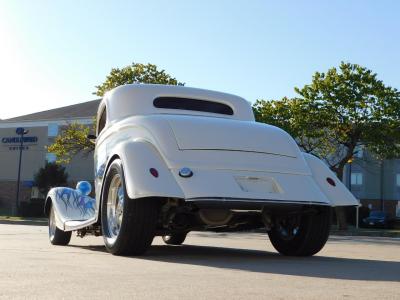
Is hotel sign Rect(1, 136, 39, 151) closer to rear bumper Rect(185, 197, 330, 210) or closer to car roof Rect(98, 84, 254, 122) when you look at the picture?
car roof Rect(98, 84, 254, 122)

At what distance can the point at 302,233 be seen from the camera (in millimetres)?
7734

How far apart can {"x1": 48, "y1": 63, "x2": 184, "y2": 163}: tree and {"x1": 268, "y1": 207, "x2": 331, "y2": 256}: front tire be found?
26.9 m

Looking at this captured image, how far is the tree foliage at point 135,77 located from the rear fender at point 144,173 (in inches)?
1112

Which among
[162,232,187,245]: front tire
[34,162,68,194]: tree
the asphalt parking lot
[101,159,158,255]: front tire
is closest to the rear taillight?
[101,159,158,255]: front tire

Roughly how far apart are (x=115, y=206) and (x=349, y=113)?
84.9 feet

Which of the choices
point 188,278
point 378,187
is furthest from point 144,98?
point 378,187

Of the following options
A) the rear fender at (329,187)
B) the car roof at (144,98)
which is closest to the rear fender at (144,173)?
the car roof at (144,98)

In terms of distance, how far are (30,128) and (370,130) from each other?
39800mm

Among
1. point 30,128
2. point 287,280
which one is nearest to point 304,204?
point 287,280

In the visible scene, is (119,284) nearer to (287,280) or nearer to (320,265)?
(287,280)

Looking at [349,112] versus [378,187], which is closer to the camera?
[349,112]

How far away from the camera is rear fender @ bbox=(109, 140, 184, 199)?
6.37 m

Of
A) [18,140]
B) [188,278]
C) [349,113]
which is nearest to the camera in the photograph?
[188,278]

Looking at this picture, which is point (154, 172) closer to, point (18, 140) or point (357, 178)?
point (18, 140)
